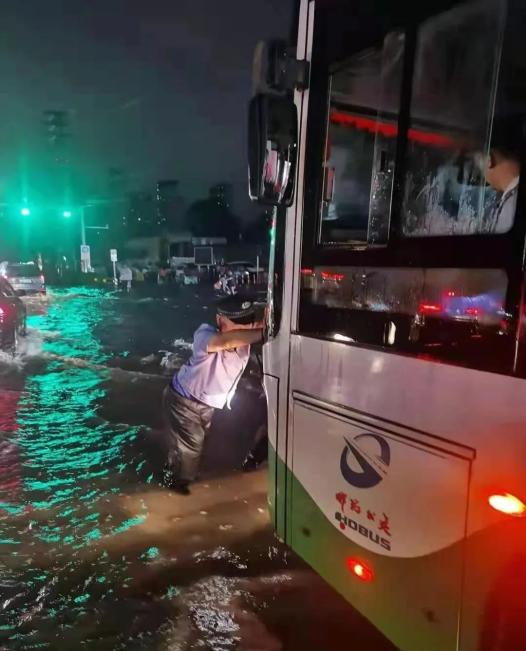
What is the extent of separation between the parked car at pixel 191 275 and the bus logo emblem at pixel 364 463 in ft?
136

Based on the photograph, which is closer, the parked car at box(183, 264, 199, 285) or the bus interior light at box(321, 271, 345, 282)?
the bus interior light at box(321, 271, 345, 282)

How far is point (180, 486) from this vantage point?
5.45m

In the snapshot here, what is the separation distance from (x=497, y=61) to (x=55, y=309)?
2329 centimetres

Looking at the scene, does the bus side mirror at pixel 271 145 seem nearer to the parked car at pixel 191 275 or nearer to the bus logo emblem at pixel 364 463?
the bus logo emblem at pixel 364 463

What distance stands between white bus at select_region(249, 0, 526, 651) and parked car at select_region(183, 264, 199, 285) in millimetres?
41286

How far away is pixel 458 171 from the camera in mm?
2238

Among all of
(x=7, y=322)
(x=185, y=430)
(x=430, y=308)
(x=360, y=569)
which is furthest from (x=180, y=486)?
(x=7, y=322)

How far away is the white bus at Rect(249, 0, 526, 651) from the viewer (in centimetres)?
197

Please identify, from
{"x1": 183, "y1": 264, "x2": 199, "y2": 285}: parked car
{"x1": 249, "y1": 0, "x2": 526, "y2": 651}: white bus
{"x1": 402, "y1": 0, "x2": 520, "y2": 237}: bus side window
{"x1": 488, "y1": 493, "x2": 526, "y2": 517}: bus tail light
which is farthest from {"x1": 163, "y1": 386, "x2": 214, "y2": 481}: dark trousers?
{"x1": 183, "y1": 264, "x2": 199, "y2": 285}: parked car

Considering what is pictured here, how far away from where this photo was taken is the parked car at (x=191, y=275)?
44.0 meters

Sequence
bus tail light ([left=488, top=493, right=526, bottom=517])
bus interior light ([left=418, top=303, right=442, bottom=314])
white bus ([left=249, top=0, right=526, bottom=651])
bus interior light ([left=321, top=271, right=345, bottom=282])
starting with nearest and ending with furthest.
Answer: bus tail light ([left=488, top=493, right=526, bottom=517])
white bus ([left=249, top=0, right=526, bottom=651])
bus interior light ([left=418, top=303, right=442, bottom=314])
bus interior light ([left=321, top=271, right=345, bottom=282])

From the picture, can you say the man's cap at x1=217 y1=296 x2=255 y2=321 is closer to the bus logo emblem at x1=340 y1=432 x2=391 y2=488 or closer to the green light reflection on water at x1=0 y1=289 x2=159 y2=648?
the green light reflection on water at x1=0 y1=289 x2=159 y2=648

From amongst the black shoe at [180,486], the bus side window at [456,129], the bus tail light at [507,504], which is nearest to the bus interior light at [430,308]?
the bus side window at [456,129]

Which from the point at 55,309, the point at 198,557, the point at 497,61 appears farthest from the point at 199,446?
the point at 55,309
